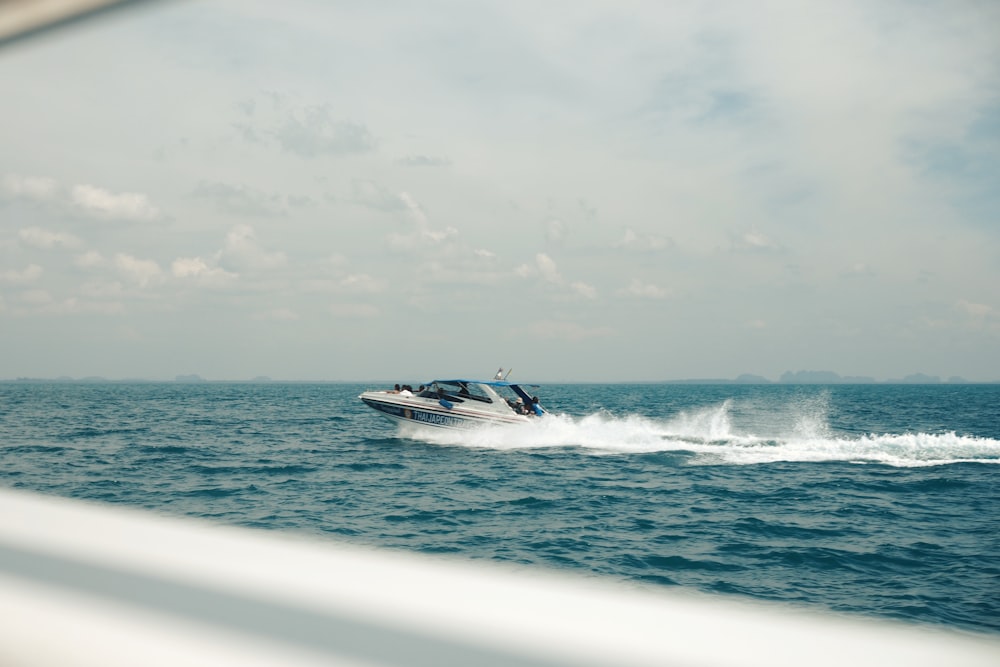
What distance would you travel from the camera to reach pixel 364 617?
152 centimetres

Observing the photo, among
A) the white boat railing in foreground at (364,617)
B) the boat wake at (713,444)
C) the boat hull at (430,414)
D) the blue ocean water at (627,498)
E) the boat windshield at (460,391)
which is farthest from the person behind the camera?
the boat windshield at (460,391)

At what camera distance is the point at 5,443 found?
28.2m

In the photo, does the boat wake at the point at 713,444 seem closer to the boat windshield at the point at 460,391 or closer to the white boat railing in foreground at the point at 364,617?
the boat windshield at the point at 460,391

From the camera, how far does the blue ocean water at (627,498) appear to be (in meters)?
10.2

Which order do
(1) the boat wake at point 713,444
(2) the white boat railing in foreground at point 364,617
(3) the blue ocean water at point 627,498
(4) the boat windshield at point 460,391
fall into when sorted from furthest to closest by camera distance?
1. (4) the boat windshield at point 460,391
2. (1) the boat wake at point 713,444
3. (3) the blue ocean water at point 627,498
4. (2) the white boat railing in foreground at point 364,617

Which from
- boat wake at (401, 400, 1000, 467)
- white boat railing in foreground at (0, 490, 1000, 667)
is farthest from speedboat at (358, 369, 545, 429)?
white boat railing in foreground at (0, 490, 1000, 667)

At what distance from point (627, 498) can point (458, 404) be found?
1043 centimetres

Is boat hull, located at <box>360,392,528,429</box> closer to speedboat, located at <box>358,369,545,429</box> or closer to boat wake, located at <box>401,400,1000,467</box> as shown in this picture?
speedboat, located at <box>358,369,545,429</box>

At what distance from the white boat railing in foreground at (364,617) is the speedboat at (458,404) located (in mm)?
22739

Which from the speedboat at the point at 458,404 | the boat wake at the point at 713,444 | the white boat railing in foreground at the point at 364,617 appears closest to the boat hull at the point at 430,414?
the speedboat at the point at 458,404

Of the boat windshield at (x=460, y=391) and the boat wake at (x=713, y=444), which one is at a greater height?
the boat windshield at (x=460, y=391)

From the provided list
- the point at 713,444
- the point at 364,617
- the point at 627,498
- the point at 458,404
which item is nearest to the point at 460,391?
the point at 458,404

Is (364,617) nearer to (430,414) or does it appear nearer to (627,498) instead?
(627,498)

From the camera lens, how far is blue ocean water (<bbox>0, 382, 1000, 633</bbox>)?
10164mm
